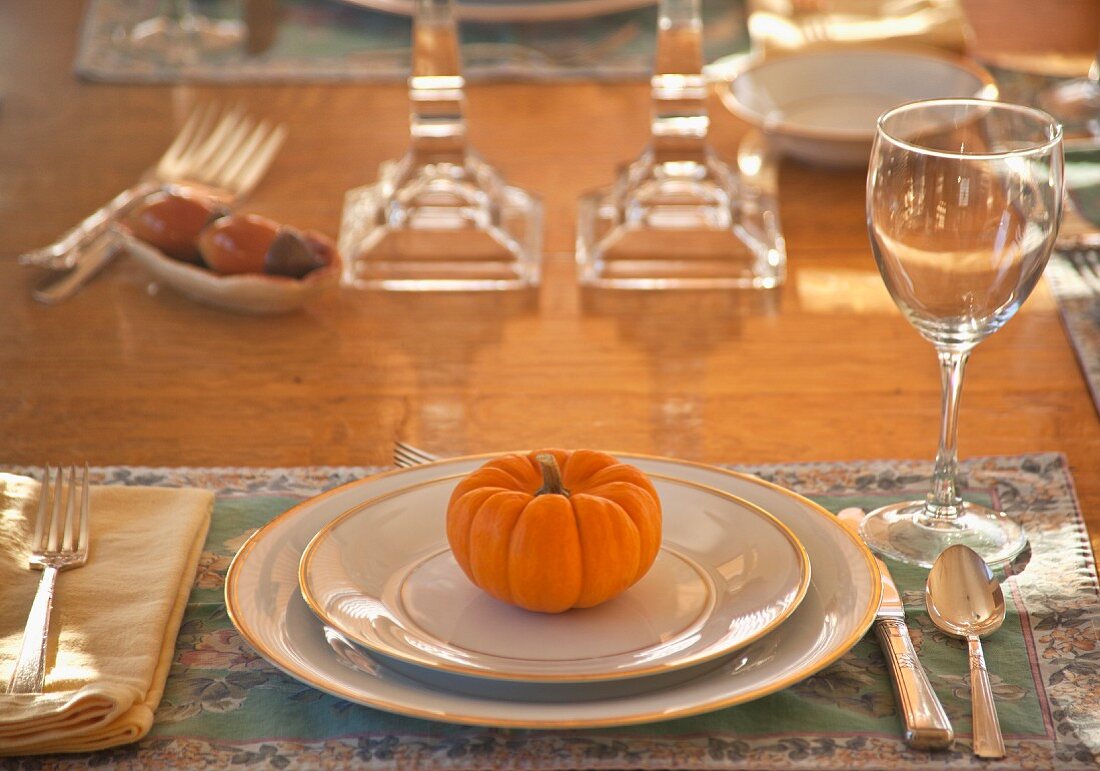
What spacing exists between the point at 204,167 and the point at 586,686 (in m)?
0.96

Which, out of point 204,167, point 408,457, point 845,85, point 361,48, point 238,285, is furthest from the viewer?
point 361,48

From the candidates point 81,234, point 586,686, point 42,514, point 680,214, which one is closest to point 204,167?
point 81,234

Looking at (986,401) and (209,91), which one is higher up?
(209,91)

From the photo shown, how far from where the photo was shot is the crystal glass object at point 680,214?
114 cm

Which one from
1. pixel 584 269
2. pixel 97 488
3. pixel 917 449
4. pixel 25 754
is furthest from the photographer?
pixel 584 269

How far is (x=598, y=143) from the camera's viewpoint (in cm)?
143

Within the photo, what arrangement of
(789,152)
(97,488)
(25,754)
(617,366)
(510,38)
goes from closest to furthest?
1. (25,754)
2. (97,488)
3. (617,366)
4. (789,152)
5. (510,38)

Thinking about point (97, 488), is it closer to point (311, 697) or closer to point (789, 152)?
point (311, 697)

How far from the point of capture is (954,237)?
68 centimetres

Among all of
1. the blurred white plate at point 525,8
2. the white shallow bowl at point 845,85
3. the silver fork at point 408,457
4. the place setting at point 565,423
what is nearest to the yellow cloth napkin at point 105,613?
the place setting at point 565,423

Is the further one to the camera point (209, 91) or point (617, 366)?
point (209, 91)

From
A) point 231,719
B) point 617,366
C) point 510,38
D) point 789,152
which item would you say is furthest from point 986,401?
point 510,38

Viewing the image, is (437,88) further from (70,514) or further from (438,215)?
(70,514)

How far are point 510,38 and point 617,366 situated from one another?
820 millimetres
